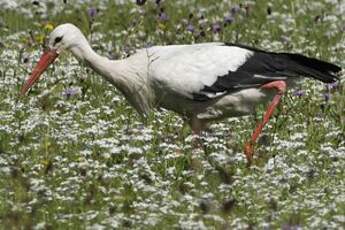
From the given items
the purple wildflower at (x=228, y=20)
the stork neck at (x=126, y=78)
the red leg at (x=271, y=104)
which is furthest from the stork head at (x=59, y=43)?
the purple wildflower at (x=228, y=20)

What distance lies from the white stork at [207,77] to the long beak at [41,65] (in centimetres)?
51

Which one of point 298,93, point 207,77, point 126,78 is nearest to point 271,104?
point 207,77

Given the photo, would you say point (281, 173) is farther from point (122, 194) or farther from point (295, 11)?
point (295, 11)

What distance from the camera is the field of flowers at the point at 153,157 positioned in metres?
6.57

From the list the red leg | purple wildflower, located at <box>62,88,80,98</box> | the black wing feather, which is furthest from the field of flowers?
the black wing feather

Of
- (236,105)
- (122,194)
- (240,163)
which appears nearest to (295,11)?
(236,105)

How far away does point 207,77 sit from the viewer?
9117 mm

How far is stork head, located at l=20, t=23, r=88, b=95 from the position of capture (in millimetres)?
9578

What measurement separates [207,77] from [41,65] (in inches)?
57.5

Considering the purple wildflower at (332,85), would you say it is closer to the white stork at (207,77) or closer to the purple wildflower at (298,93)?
the purple wildflower at (298,93)

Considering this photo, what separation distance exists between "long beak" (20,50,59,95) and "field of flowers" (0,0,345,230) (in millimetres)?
117

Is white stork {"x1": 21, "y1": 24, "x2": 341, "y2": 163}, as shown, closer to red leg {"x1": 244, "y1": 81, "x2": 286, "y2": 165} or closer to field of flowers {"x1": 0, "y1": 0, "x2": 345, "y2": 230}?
red leg {"x1": 244, "y1": 81, "x2": 286, "y2": 165}

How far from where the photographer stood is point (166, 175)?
7.93 metres

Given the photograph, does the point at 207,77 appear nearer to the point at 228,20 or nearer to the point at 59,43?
the point at 59,43
